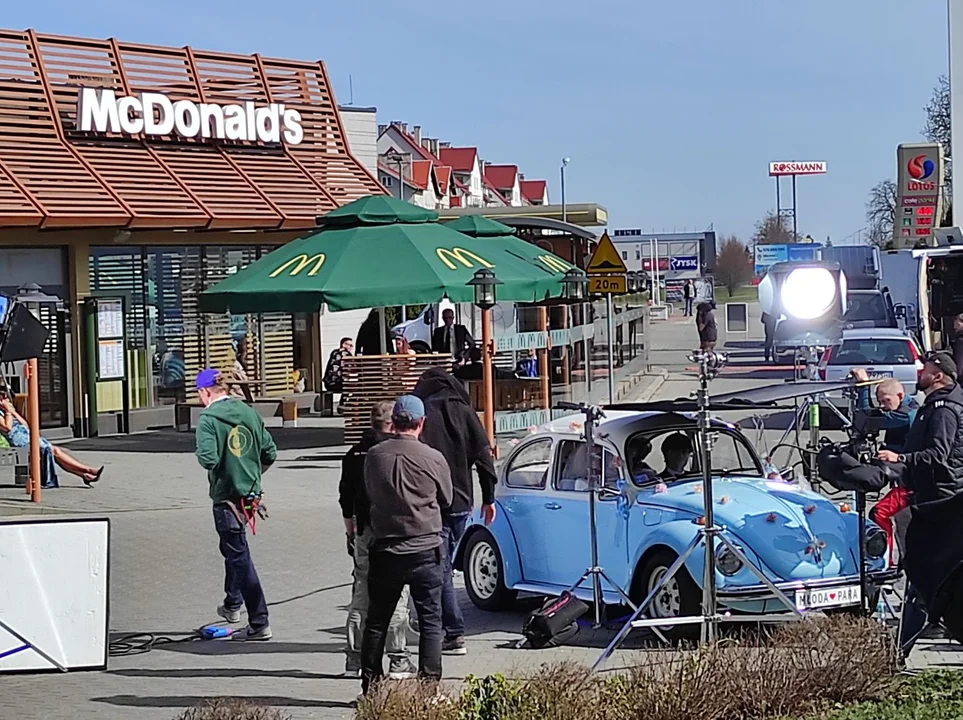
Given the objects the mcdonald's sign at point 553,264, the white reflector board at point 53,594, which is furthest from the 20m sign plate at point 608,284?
the white reflector board at point 53,594

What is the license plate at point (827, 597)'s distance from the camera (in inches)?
365

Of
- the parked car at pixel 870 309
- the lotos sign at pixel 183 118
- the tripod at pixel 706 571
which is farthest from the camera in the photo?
the parked car at pixel 870 309

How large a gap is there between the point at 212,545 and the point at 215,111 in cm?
1375

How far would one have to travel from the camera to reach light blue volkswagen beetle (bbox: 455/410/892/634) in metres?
9.36

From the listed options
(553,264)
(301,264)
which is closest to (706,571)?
(301,264)

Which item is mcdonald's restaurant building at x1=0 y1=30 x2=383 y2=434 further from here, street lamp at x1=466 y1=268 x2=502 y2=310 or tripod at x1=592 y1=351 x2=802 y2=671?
tripod at x1=592 y1=351 x2=802 y2=671

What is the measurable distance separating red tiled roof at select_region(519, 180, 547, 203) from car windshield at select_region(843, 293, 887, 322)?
111 m

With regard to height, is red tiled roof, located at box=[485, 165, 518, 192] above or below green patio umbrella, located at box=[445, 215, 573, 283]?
above

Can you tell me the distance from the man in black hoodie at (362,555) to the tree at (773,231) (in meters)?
107

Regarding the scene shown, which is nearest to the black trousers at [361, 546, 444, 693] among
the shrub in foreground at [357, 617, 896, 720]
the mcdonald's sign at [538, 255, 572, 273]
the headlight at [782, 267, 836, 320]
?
the shrub in foreground at [357, 617, 896, 720]

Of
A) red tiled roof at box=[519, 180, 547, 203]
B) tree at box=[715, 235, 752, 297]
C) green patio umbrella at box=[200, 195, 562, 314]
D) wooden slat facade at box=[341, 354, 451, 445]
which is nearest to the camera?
green patio umbrella at box=[200, 195, 562, 314]

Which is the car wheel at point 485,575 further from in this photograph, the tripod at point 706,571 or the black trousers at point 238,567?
the tripod at point 706,571

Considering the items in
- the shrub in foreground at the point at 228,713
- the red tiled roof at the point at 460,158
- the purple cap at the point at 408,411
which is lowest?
the shrub in foreground at the point at 228,713

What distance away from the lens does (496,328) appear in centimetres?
2280
